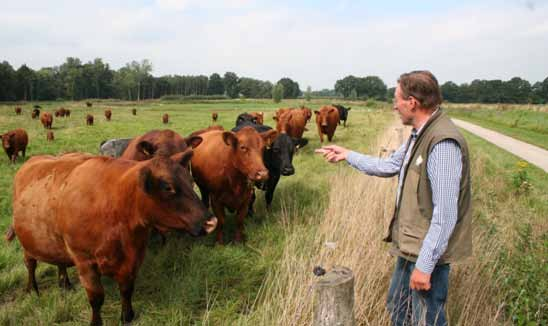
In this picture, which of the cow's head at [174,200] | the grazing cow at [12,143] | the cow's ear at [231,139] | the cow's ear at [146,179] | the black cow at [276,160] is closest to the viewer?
the cow's ear at [146,179]

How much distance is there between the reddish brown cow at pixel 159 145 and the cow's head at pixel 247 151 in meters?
0.60

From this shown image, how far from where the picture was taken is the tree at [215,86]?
144 m

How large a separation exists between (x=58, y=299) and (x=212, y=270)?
72.2 inches

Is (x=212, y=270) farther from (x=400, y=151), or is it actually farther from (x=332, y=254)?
(x=400, y=151)

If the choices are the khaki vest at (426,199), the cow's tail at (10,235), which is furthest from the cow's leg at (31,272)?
the khaki vest at (426,199)

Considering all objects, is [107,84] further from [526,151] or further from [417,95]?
[417,95]

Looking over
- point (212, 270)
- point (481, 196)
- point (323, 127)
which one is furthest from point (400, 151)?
point (323, 127)

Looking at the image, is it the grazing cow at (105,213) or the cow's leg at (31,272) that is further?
the cow's leg at (31,272)

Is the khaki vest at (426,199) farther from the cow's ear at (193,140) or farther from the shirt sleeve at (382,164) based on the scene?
the cow's ear at (193,140)

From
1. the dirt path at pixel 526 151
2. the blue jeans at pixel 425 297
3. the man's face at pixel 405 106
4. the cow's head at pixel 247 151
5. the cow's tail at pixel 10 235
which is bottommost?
the cow's tail at pixel 10 235

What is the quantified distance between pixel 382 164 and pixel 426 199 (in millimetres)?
866

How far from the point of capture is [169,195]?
3.18 m

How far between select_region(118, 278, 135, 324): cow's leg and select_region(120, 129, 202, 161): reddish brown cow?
2.15m

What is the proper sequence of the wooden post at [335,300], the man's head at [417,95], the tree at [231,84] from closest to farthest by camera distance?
the wooden post at [335,300] < the man's head at [417,95] < the tree at [231,84]
